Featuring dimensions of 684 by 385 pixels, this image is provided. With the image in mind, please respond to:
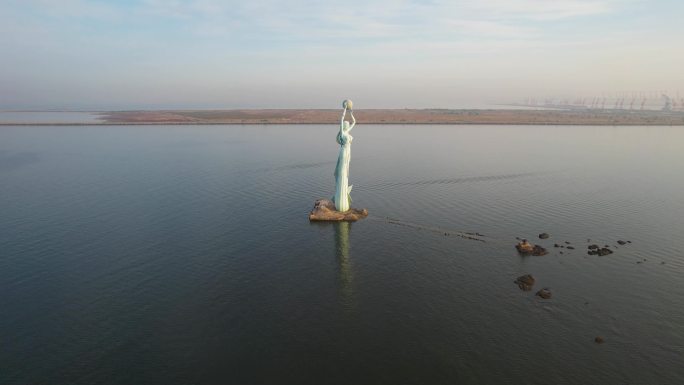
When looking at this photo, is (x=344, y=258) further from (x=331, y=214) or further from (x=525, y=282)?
(x=525, y=282)

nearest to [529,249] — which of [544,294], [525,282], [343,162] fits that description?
[525,282]

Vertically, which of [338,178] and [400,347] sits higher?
[338,178]

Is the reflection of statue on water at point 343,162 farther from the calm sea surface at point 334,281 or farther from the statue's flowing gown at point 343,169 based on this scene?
the calm sea surface at point 334,281

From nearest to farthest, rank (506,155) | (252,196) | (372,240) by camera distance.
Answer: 1. (372,240)
2. (252,196)
3. (506,155)

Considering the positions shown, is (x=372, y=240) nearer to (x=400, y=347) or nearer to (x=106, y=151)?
(x=400, y=347)

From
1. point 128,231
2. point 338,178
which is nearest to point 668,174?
point 338,178

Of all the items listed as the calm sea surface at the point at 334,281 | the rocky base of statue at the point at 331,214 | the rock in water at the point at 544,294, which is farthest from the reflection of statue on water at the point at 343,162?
the rock in water at the point at 544,294
